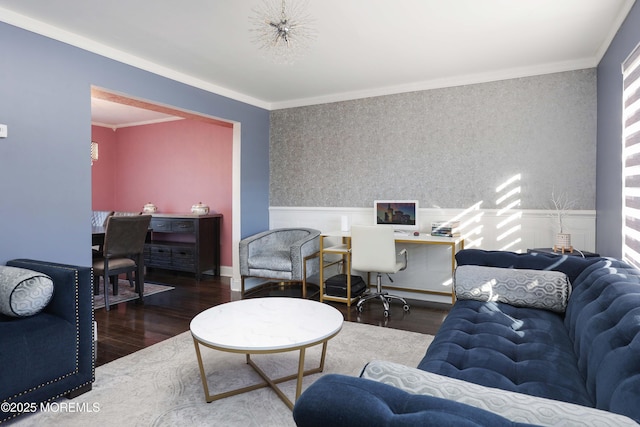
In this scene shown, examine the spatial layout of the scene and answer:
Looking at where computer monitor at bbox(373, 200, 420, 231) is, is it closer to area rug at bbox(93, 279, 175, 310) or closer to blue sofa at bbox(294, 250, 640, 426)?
blue sofa at bbox(294, 250, 640, 426)

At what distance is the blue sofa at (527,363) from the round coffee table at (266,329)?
24.6 inches

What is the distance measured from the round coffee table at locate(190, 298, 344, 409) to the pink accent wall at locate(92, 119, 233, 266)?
344 centimetres

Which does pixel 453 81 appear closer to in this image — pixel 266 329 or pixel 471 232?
pixel 471 232

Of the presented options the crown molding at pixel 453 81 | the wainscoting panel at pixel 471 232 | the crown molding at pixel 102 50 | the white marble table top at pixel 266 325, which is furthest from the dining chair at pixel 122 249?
the crown molding at pixel 453 81

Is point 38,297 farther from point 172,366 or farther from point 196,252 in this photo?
point 196,252

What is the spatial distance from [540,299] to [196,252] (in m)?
4.33

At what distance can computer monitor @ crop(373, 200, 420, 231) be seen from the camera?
168 inches

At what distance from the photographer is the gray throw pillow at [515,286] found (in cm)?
218

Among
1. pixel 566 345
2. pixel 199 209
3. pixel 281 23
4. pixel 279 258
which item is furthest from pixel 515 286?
pixel 199 209

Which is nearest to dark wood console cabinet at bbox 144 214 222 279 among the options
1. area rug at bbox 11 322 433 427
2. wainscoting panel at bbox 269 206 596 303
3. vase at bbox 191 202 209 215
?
vase at bbox 191 202 209 215

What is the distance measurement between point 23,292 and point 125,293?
101 inches

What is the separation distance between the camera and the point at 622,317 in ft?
4.25

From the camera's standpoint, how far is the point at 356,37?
3057 millimetres

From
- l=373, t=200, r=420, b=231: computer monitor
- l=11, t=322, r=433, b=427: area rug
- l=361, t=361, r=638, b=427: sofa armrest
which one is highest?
l=373, t=200, r=420, b=231: computer monitor
